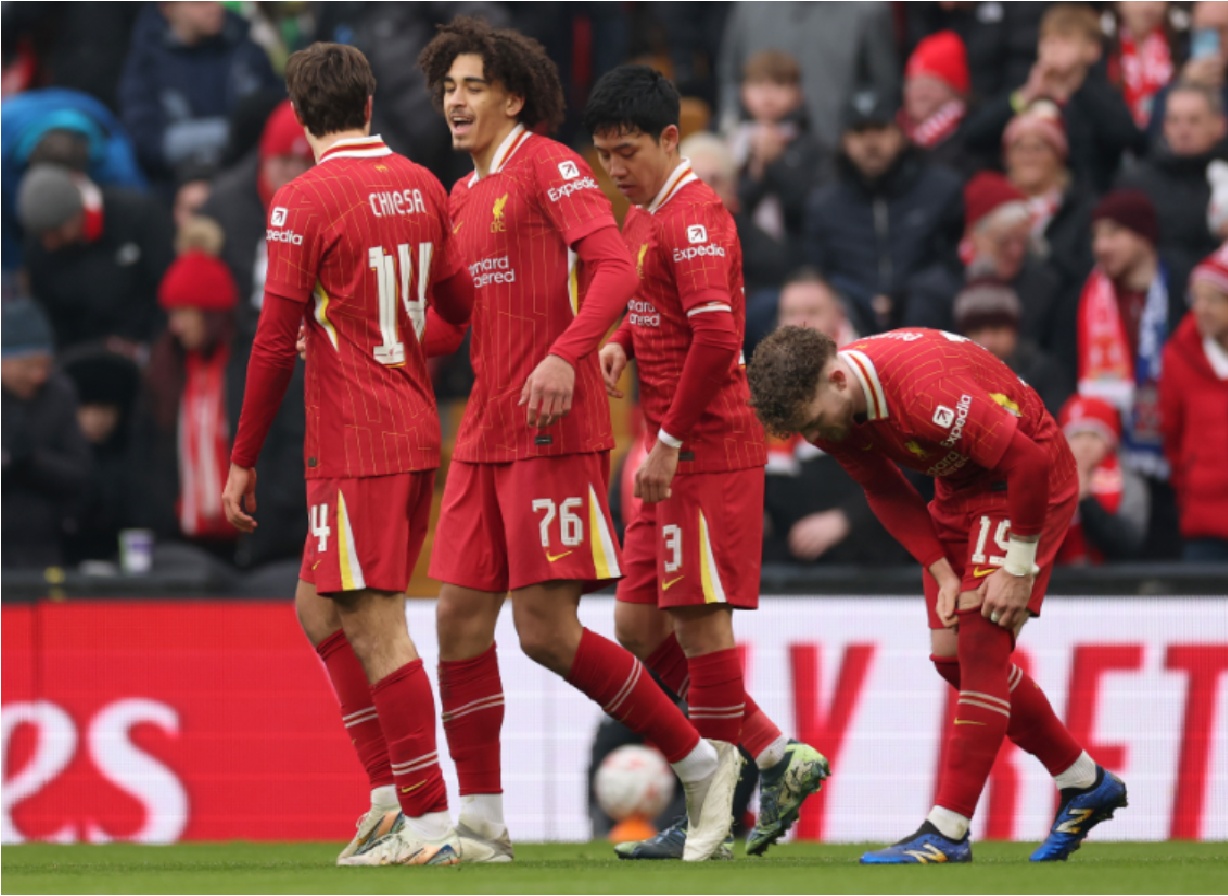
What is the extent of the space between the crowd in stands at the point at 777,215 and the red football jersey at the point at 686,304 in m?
2.97

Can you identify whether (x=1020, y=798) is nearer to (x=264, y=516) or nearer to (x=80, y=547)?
(x=264, y=516)

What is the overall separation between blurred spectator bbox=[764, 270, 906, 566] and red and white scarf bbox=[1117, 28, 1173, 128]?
342cm

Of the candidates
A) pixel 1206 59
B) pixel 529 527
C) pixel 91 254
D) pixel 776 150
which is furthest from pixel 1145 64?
pixel 529 527

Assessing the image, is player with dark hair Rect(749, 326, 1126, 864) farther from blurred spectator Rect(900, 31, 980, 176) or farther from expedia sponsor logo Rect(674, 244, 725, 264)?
blurred spectator Rect(900, 31, 980, 176)

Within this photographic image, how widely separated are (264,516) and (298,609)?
4.28 metres

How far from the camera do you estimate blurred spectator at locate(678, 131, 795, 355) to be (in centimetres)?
1133

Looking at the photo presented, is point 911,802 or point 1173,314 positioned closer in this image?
point 911,802

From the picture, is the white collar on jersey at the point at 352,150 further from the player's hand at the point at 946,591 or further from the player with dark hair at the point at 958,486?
the player's hand at the point at 946,591

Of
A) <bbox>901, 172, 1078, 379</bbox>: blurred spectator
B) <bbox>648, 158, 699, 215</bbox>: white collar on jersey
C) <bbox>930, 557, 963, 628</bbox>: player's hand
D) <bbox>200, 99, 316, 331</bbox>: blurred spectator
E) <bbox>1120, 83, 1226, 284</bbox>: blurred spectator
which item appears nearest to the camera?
<bbox>930, 557, 963, 628</bbox>: player's hand

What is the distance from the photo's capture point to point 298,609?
284 inches

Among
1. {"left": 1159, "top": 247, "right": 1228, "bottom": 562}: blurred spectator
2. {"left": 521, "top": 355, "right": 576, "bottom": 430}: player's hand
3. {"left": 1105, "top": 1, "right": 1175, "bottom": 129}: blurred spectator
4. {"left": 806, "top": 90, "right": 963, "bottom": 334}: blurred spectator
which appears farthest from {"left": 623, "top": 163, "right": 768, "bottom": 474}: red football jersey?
{"left": 1105, "top": 1, "right": 1175, "bottom": 129}: blurred spectator

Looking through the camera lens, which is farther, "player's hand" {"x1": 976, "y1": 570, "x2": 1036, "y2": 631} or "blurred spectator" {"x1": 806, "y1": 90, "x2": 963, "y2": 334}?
"blurred spectator" {"x1": 806, "y1": 90, "x2": 963, "y2": 334}

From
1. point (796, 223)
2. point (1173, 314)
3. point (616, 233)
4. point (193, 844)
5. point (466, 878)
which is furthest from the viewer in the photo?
point (796, 223)

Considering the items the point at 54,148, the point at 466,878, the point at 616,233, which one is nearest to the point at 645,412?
the point at 616,233
